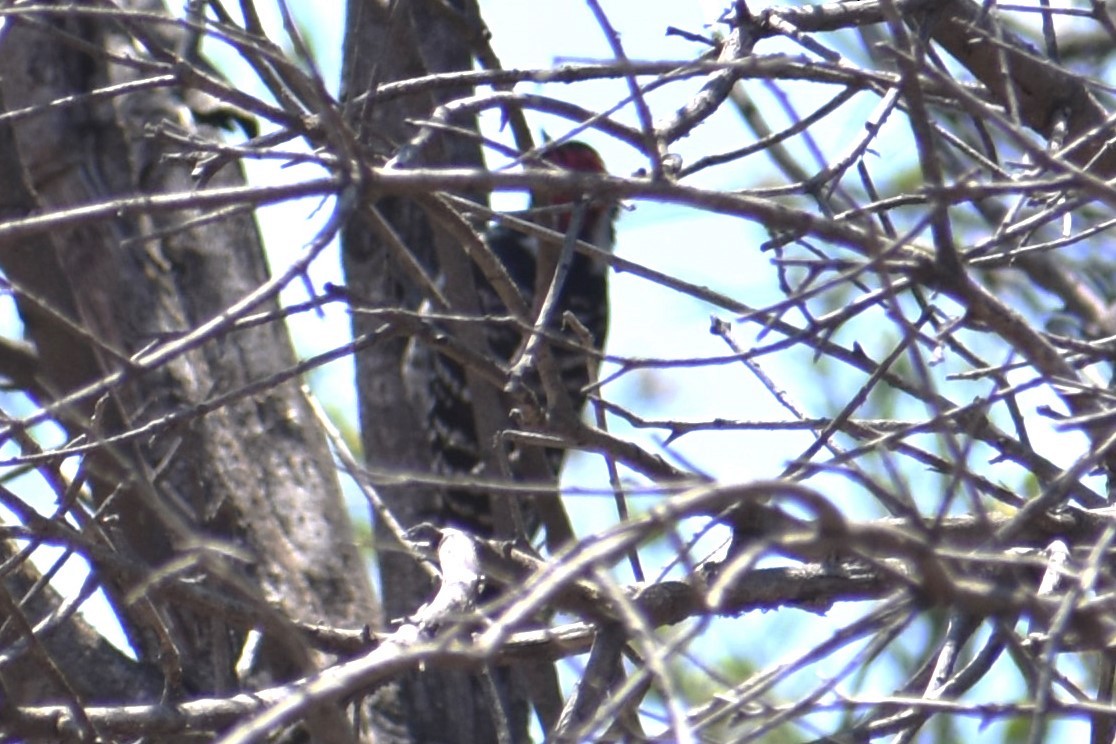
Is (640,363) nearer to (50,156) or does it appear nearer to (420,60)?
(420,60)

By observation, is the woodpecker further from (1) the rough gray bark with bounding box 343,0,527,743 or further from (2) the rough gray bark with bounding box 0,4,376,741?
(2) the rough gray bark with bounding box 0,4,376,741

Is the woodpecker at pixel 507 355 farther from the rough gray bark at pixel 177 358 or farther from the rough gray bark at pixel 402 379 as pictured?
the rough gray bark at pixel 177 358

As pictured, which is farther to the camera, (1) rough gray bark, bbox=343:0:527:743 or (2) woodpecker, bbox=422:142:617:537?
(2) woodpecker, bbox=422:142:617:537

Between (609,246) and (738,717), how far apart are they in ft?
19.0

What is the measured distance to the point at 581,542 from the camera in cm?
125

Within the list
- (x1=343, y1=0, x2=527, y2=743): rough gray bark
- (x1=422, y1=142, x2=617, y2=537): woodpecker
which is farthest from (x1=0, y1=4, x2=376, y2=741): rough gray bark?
(x1=422, y1=142, x2=617, y2=537): woodpecker

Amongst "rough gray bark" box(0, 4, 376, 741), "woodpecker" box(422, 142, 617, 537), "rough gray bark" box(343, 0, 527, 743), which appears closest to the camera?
"rough gray bark" box(0, 4, 376, 741)

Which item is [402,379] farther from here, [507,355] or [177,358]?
[507,355]

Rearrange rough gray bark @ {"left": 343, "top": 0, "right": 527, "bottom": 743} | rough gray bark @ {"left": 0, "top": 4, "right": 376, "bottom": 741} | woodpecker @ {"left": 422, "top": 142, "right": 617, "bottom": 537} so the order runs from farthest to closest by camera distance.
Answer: woodpecker @ {"left": 422, "top": 142, "right": 617, "bottom": 537}, rough gray bark @ {"left": 343, "top": 0, "right": 527, "bottom": 743}, rough gray bark @ {"left": 0, "top": 4, "right": 376, "bottom": 741}

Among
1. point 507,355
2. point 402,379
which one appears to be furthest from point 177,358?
point 507,355

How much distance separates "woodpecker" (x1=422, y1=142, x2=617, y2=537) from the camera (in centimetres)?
522

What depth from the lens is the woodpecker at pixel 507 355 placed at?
17.1ft

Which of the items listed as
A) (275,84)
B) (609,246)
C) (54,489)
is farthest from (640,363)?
(609,246)

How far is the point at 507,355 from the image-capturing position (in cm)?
631
